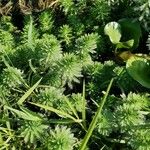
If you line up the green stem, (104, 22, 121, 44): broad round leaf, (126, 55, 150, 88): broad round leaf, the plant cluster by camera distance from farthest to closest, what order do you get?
(104, 22, 121, 44): broad round leaf → (126, 55, 150, 88): broad round leaf → the plant cluster → the green stem

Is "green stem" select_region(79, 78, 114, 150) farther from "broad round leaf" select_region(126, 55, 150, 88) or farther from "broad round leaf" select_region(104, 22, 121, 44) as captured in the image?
"broad round leaf" select_region(104, 22, 121, 44)

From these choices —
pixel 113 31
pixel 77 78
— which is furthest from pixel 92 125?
pixel 113 31

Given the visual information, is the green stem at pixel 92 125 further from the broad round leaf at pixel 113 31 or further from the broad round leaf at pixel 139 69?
the broad round leaf at pixel 113 31

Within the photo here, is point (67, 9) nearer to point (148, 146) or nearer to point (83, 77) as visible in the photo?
point (83, 77)

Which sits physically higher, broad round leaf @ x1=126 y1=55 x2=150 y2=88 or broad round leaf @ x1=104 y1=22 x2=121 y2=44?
broad round leaf @ x1=104 y1=22 x2=121 y2=44

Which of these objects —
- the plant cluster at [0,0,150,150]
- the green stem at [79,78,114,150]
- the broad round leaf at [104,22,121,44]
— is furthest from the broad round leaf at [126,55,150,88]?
the green stem at [79,78,114,150]

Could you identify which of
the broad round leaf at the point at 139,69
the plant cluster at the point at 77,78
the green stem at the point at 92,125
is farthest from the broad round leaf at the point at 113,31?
Result: the green stem at the point at 92,125
